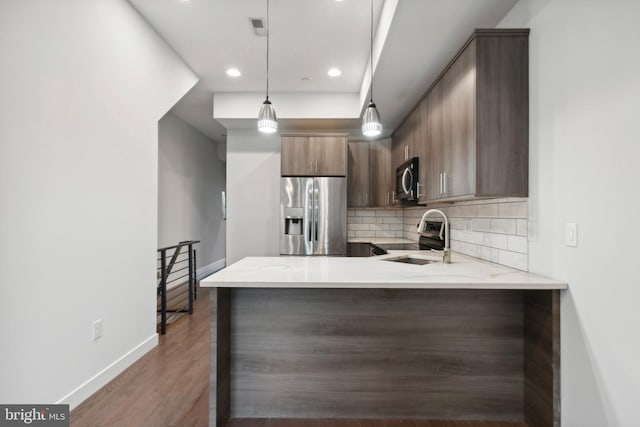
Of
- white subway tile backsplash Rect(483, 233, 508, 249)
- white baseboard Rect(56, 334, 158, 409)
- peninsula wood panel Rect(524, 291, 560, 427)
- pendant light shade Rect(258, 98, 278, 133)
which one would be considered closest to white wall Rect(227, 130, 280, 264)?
white baseboard Rect(56, 334, 158, 409)

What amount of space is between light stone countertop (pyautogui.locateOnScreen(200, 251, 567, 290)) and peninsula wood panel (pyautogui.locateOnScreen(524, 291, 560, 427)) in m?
0.14

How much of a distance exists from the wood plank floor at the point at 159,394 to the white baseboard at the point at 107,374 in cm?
4

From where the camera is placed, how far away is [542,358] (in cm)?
164

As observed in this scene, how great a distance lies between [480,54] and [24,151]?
264cm

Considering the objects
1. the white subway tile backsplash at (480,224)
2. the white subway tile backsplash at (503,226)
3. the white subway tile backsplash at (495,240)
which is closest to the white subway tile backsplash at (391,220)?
the white subway tile backsplash at (480,224)

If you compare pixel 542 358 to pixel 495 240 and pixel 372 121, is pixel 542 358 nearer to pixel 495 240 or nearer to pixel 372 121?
pixel 495 240

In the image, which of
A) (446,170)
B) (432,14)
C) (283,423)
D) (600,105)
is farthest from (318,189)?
(600,105)

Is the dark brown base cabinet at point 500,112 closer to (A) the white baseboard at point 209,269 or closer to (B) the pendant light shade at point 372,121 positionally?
(B) the pendant light shade at point 372,121

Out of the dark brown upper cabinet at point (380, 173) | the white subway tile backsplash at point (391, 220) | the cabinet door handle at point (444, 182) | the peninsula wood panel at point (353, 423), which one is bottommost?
the peninsula wood panel at point (353, 423)

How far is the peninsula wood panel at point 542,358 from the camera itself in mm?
1550

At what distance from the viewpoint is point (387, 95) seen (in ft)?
10.8

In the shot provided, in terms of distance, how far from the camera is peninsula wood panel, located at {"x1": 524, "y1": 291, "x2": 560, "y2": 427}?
155 centimetres

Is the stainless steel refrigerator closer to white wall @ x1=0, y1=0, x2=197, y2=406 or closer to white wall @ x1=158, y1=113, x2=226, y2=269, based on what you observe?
white wall @ x1=0, y1=0, x2=197, y2=406

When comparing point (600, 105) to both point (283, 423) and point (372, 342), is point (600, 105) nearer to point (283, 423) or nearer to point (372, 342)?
point (372, 342)
